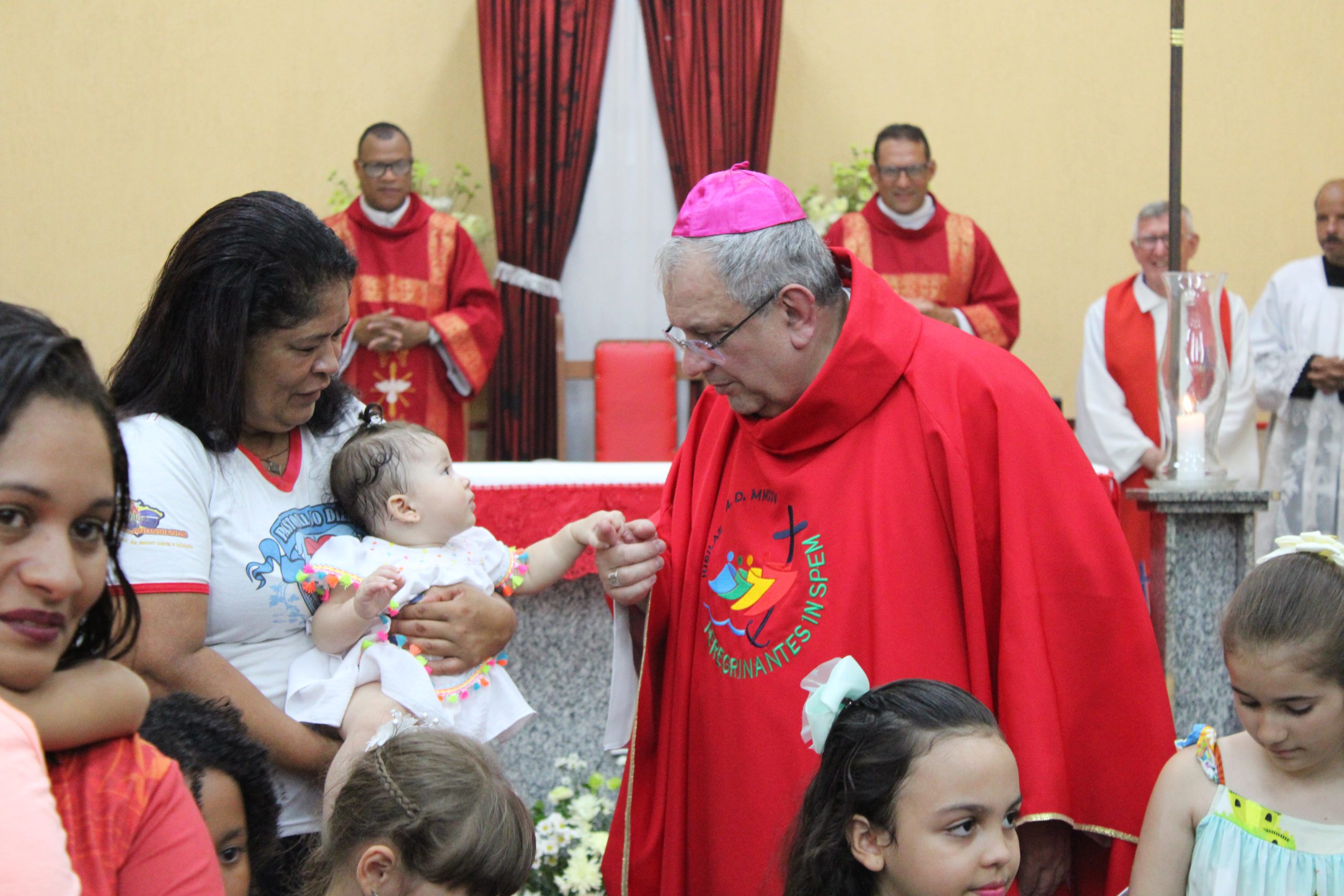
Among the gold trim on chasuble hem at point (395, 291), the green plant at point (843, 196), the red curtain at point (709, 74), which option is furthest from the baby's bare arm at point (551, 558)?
the red curtain at point (709, 74)

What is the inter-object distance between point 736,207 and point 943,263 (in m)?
3.98

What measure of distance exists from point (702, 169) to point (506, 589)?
181 inches

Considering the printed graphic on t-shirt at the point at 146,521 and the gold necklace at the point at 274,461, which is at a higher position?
the gold necklace at the point at 274,461

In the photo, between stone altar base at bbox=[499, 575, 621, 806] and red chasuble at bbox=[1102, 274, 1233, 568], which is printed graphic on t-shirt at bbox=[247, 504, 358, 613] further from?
red chasuble at bbox=[1102, 274, 1233, 568]

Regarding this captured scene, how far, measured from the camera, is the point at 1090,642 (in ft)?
6.84

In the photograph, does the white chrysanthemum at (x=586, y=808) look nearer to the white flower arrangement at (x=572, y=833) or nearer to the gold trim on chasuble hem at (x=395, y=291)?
the white flower arrangement at (x=572, y=833)

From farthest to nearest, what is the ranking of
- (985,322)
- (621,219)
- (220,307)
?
(621,219) → (985,322) → (220,307)

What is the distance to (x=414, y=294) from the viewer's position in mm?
5992

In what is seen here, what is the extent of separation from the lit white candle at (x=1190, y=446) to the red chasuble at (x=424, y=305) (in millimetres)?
3385

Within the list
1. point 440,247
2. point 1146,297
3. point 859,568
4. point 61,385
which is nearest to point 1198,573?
point 859,568

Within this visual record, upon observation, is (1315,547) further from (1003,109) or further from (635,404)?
(1003,109)

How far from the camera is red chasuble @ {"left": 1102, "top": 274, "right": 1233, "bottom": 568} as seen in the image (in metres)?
5.93

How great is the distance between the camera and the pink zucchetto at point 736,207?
223 centimetres

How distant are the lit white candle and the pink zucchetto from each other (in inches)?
62.2
